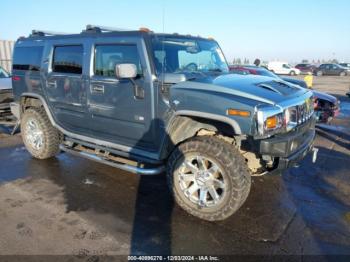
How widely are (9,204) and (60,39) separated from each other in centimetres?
257

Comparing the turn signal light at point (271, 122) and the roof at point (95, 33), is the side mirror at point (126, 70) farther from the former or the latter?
the turn signal light at point (271, 122)

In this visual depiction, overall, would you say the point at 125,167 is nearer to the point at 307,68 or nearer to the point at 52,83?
the point at 52,83

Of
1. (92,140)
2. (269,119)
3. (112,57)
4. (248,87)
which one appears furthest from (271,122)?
(92,140)

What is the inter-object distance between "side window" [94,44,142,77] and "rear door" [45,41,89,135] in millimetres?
265

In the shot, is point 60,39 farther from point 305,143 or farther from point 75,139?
point 305,143

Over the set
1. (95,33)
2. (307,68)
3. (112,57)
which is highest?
→ (95,33)

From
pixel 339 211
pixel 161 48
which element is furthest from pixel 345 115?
pixel 161 48

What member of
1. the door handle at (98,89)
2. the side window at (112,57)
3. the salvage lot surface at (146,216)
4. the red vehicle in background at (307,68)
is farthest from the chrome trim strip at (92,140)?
the red vehicle in background at (307,68)

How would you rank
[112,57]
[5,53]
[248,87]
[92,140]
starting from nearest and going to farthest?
1. [248,87]
2. [112,57]
3. [92,140]
4. [5,53]

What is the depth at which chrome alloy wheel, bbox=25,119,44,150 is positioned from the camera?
224 inches

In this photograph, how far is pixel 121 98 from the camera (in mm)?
4309

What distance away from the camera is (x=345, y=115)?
11688 millimetres

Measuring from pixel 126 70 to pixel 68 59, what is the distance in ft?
5.50

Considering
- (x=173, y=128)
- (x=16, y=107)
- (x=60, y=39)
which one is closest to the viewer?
(x=173, y=128)
